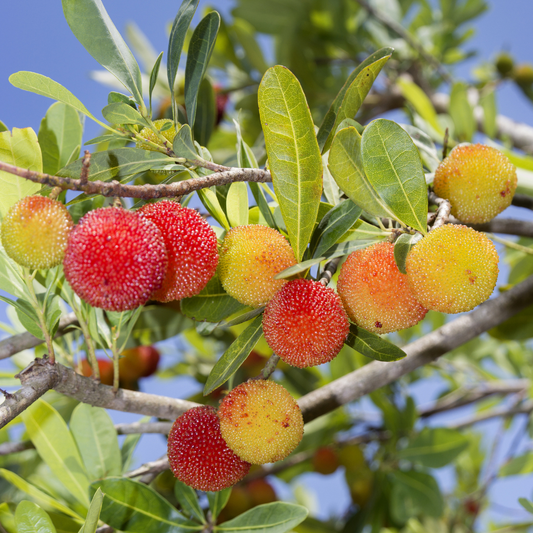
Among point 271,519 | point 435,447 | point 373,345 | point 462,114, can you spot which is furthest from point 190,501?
point 462,114

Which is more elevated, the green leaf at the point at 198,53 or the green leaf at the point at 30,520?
the green leaf at the point at 198,53

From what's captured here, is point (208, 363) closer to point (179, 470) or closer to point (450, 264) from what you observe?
point (179, 470)

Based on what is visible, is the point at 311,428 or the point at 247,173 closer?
the point at 247,173

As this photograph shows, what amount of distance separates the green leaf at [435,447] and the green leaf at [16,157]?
4.38ft

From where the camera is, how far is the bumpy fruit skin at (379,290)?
2.03 ft

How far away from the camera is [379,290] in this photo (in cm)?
62

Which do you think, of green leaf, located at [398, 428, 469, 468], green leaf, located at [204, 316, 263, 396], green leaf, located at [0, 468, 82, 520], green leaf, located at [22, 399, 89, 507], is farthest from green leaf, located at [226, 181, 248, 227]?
green leaf, located at [398, 428, 469, 468]

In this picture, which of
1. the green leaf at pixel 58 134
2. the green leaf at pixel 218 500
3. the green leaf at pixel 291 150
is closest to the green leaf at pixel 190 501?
the green leaf at pixel 218 500

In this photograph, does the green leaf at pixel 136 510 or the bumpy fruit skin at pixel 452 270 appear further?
the green leaf at pixel 136 510

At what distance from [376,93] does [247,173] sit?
2067mm

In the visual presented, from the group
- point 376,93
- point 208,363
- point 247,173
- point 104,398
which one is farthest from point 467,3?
point 104,398

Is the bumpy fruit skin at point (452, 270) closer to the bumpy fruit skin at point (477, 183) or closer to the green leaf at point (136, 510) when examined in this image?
the bumpy fruit skin at point (477, 183)

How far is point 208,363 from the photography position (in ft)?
6.69

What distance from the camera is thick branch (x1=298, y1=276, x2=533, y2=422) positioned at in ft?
3.13
